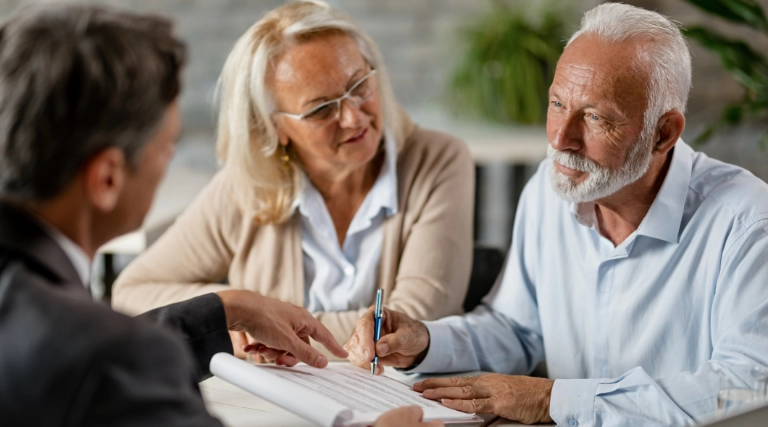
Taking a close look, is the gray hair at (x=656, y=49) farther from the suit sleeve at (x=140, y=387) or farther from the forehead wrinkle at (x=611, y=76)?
the suit sleeve at (x=140, y=387)

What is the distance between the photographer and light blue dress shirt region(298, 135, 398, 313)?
2.03 m

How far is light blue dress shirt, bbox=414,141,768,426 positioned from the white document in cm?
20

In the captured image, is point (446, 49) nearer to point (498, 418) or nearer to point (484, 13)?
point (484, 13)

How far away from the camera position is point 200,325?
138 cm

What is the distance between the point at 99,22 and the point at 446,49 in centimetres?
368

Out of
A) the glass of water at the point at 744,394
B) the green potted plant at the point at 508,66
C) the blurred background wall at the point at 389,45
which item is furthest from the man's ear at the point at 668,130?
the blurred background wall at the point at 389,45

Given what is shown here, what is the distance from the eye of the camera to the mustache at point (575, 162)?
152 centimetres

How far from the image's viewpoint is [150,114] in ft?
3.03

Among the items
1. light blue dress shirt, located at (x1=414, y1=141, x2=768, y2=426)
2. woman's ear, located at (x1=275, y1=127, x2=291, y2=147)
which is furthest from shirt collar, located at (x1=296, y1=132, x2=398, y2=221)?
light blue dress shirt, located at (x1=414, y1=141, x2=768, y2=426)

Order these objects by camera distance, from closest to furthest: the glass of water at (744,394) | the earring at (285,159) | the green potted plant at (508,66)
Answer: the glass of water at (744,394)
the earring at (285,159)
the green potted plant at (508,66)

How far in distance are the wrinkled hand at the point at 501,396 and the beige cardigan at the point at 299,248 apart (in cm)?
52

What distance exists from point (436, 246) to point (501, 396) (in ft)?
2.23

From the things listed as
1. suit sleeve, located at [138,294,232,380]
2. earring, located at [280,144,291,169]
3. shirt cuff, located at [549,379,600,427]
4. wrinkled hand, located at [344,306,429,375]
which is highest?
suit sleeve, located at [138,294,232,380]

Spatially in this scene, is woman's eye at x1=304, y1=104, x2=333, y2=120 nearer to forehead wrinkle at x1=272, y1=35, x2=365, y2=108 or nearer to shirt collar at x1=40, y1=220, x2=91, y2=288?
forehead wrinkle at x1=272, y1=35, x2=365, y2=108
